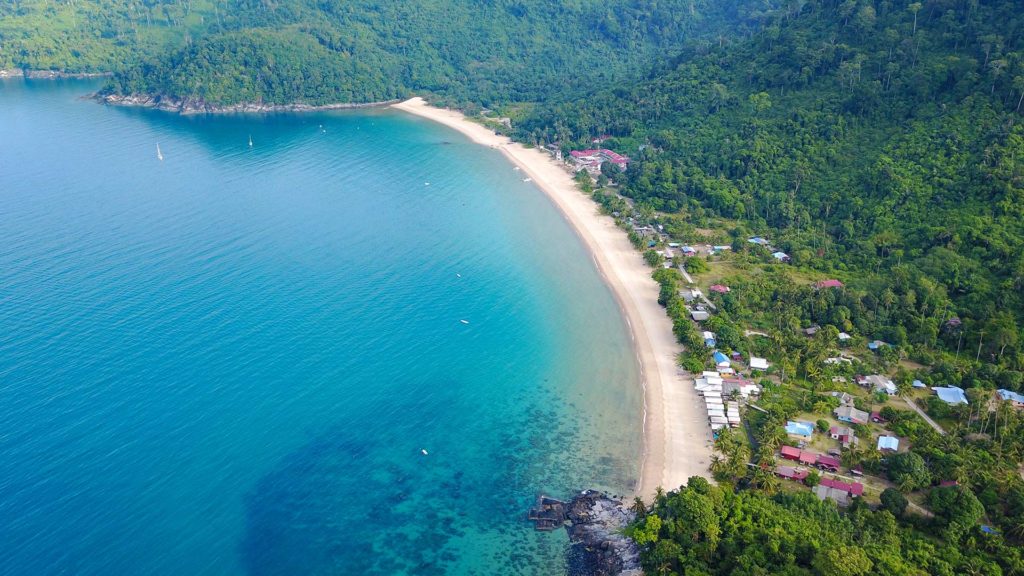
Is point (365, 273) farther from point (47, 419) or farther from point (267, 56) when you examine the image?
point (267, 56)

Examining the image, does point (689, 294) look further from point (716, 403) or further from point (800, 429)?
point (800, 429)

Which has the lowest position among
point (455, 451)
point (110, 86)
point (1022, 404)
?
point (455, 451)

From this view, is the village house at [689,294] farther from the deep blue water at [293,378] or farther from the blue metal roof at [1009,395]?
the blue metal roof at [1009,395]

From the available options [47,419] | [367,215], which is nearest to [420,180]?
Result: [367,215]

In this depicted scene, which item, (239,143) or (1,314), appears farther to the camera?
(239,143)

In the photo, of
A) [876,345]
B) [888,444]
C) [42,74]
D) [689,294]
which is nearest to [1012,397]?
[876,345]

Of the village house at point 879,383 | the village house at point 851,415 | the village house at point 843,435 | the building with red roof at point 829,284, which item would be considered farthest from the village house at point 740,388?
the building with red roof at point 829,284
